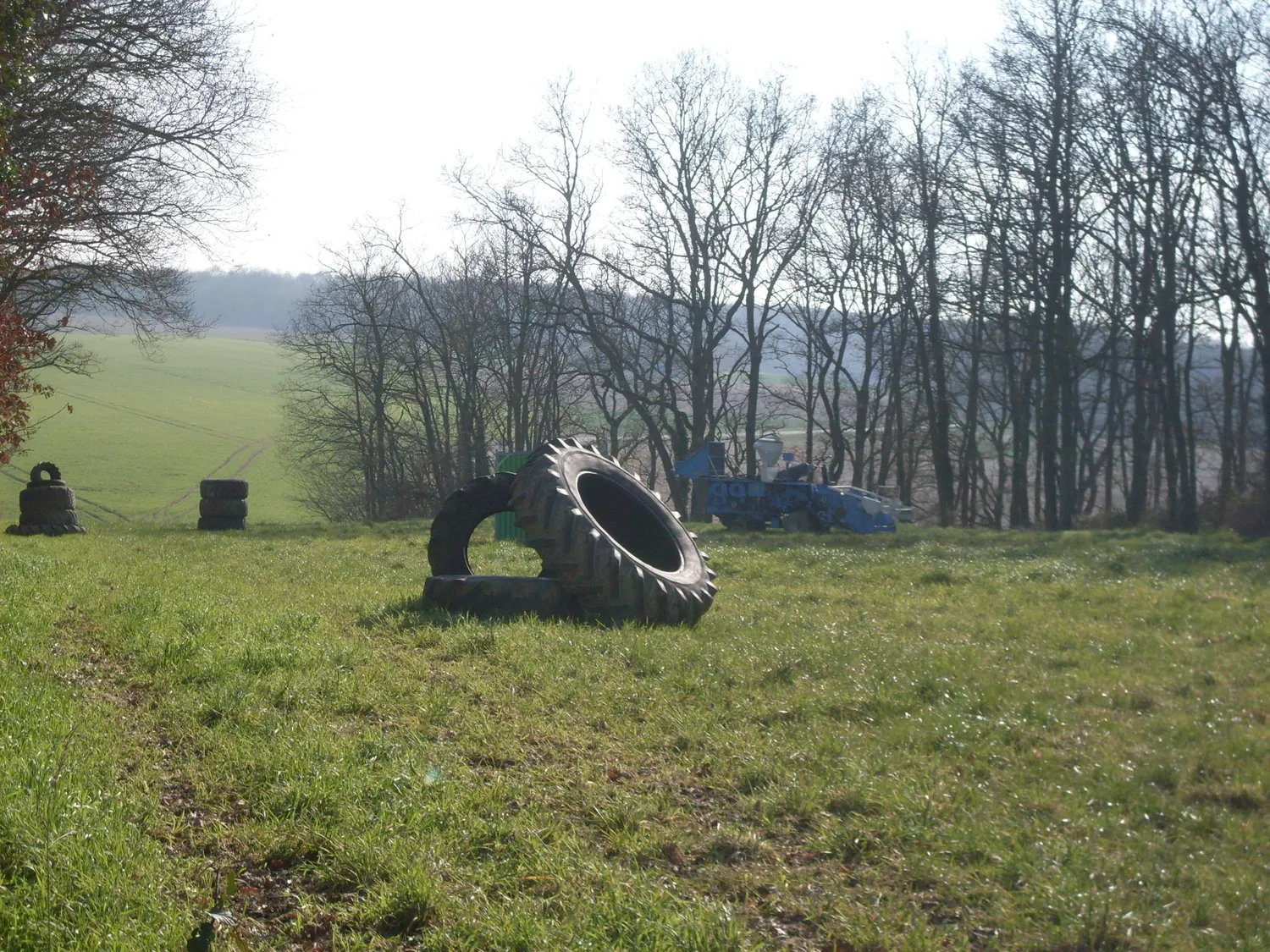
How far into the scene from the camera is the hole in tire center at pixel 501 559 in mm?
12273

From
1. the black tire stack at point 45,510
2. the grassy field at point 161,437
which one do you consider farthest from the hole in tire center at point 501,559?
the grassy field at point 161,437

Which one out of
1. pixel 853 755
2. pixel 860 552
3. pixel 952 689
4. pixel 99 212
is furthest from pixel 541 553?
pixel 99 212

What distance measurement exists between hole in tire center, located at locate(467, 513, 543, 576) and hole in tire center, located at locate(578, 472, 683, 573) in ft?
2.76

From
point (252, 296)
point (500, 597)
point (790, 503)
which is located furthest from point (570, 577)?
point (252, 296)

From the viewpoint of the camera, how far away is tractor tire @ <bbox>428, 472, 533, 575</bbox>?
1056cm

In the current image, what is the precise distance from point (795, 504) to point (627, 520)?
13442mm

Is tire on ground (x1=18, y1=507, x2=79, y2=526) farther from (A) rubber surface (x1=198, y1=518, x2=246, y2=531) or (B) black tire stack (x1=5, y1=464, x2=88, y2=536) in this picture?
(A) rubber surface (x1=198, y1=518, x2=246, y2=531)

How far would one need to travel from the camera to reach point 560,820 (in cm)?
408

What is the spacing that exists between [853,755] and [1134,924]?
5.88ft

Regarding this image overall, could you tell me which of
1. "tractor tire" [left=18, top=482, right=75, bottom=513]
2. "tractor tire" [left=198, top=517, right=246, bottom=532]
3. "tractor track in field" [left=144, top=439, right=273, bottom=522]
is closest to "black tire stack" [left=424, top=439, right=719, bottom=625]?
"tractor tire" [left=18, top=482, right=75, bottom=513]

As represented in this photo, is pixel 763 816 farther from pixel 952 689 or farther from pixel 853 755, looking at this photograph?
pixel 952 689

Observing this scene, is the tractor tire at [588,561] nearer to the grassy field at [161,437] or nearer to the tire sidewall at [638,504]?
the tire sidewall at [638,504]

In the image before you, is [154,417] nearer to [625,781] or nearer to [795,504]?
[795,504]

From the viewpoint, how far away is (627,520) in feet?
36.6
